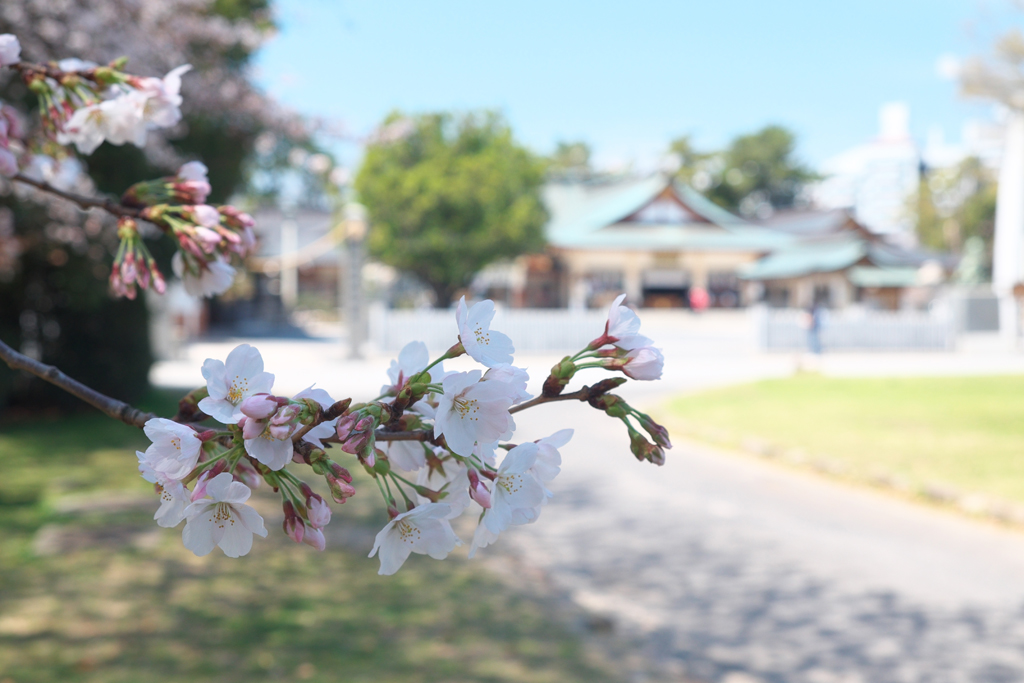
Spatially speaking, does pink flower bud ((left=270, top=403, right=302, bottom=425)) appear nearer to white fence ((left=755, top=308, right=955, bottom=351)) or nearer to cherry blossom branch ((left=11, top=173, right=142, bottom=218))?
cherry blossom branch ((left=11, top=173, right=142, bottom=218))

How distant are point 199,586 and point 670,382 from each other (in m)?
12.4

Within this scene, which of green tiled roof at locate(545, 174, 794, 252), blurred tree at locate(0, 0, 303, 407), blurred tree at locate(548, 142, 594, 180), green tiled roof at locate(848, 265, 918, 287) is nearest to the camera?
blurred tree at locate(0, 0, 303, 407)

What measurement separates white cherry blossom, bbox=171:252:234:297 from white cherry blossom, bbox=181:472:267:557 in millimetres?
597

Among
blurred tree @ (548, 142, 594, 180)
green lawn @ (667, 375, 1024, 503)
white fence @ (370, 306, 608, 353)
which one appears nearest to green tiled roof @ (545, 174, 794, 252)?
white fence @ (370, 306, 608, 353)

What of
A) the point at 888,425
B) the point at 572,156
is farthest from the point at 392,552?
the point at 572,156

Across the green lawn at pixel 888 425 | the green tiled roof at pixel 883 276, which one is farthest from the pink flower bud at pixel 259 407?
the green tiled roof at pixel 883 276

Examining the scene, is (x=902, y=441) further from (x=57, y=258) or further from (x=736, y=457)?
(x=57, y=258)

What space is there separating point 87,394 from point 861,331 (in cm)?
2420

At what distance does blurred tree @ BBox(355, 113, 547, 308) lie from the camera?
2814cm

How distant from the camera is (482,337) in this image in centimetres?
89

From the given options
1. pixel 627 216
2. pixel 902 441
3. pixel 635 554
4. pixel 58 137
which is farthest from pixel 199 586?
pixel 627 216

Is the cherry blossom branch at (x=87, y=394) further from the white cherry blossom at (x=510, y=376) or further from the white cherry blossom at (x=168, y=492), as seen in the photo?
the white cherry blossom at (x=510, y=376)

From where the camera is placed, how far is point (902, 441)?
9398mm

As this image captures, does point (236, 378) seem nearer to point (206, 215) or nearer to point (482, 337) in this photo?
point (482, 337)
